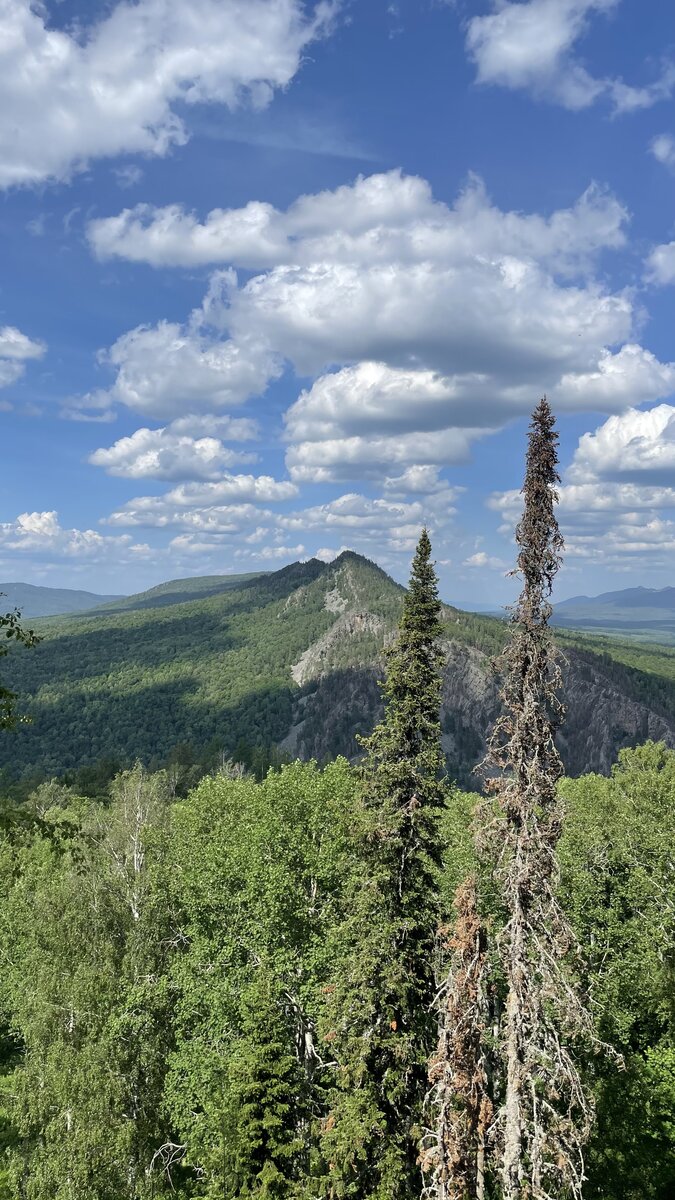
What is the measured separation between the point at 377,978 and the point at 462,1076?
19.9ft

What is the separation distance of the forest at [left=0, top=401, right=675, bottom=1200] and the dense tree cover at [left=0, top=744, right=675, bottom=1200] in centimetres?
12

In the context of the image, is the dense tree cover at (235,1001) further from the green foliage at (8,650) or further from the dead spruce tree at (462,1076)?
the green foliage at (8,650)

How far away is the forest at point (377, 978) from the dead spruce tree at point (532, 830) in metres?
0.05

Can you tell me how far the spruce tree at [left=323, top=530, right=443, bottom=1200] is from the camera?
16.9m

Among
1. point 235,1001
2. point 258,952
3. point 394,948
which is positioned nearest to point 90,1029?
point 235,1001

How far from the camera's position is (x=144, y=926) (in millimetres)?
27297

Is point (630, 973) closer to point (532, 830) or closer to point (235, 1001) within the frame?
point (235, 1001)

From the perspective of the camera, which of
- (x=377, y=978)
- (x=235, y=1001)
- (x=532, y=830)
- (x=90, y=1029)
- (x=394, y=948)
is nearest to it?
(x=532, y=830)

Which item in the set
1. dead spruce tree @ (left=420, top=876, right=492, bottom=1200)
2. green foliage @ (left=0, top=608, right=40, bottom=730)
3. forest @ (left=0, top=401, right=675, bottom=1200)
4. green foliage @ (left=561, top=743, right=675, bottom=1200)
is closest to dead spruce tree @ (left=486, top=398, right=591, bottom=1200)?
forest @ (left=0, top=401, right=675, bottom=1200)

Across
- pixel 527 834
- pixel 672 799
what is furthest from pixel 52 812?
pixel 527 834

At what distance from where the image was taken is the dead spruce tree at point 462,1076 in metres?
11.9

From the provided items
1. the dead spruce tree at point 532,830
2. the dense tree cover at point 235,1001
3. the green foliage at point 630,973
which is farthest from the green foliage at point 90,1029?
the green foliage at point 630,973

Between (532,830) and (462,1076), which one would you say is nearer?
(532,830)

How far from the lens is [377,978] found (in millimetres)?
17625
